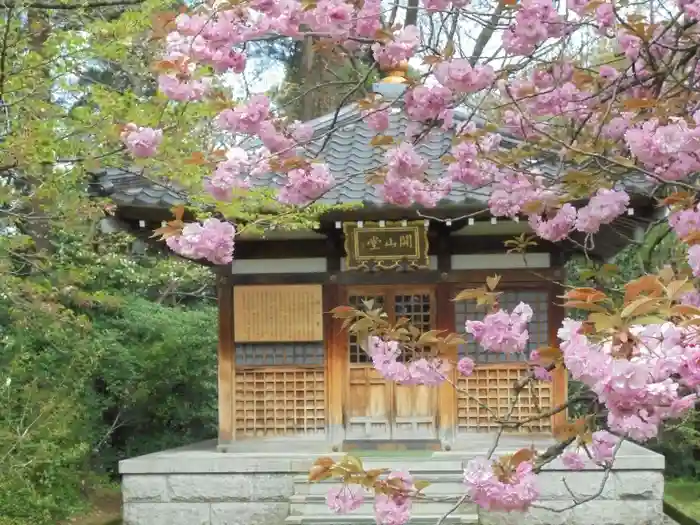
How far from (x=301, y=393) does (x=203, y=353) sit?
3.11 m

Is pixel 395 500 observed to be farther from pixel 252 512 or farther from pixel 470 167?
pixel 252 512

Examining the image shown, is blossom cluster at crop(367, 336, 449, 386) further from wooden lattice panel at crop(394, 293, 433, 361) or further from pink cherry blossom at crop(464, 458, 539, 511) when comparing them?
wooden lattice panel at crop(394, 293, 433, 361)

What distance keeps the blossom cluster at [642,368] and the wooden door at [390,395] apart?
637cm

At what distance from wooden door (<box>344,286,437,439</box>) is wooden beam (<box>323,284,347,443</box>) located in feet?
0.25

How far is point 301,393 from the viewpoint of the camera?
823cm

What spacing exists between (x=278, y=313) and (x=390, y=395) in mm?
1438

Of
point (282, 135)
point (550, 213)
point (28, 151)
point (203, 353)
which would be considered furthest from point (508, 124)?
point (203, 353)

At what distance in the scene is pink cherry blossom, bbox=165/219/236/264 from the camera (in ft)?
10.3

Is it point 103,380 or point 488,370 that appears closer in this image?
point 488,370

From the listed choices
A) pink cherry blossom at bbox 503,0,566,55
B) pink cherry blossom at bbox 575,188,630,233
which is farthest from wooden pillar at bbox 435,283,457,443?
pink cherry blossom at bbox 503,0,566,55

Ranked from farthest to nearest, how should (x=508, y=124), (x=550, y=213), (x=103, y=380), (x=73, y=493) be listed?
(x=103, y=380)
(x=73, y=493)
(x=508, y=124)
(x=550, y=213)

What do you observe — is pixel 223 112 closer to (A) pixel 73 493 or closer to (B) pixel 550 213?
(B) pixel 550 213

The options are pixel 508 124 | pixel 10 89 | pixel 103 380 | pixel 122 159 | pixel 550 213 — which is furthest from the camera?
Answer: pixel 103 380

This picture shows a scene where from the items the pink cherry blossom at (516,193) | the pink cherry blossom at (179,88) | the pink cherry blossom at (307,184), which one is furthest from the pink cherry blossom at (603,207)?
the pink cherry blossom at (179,88)
